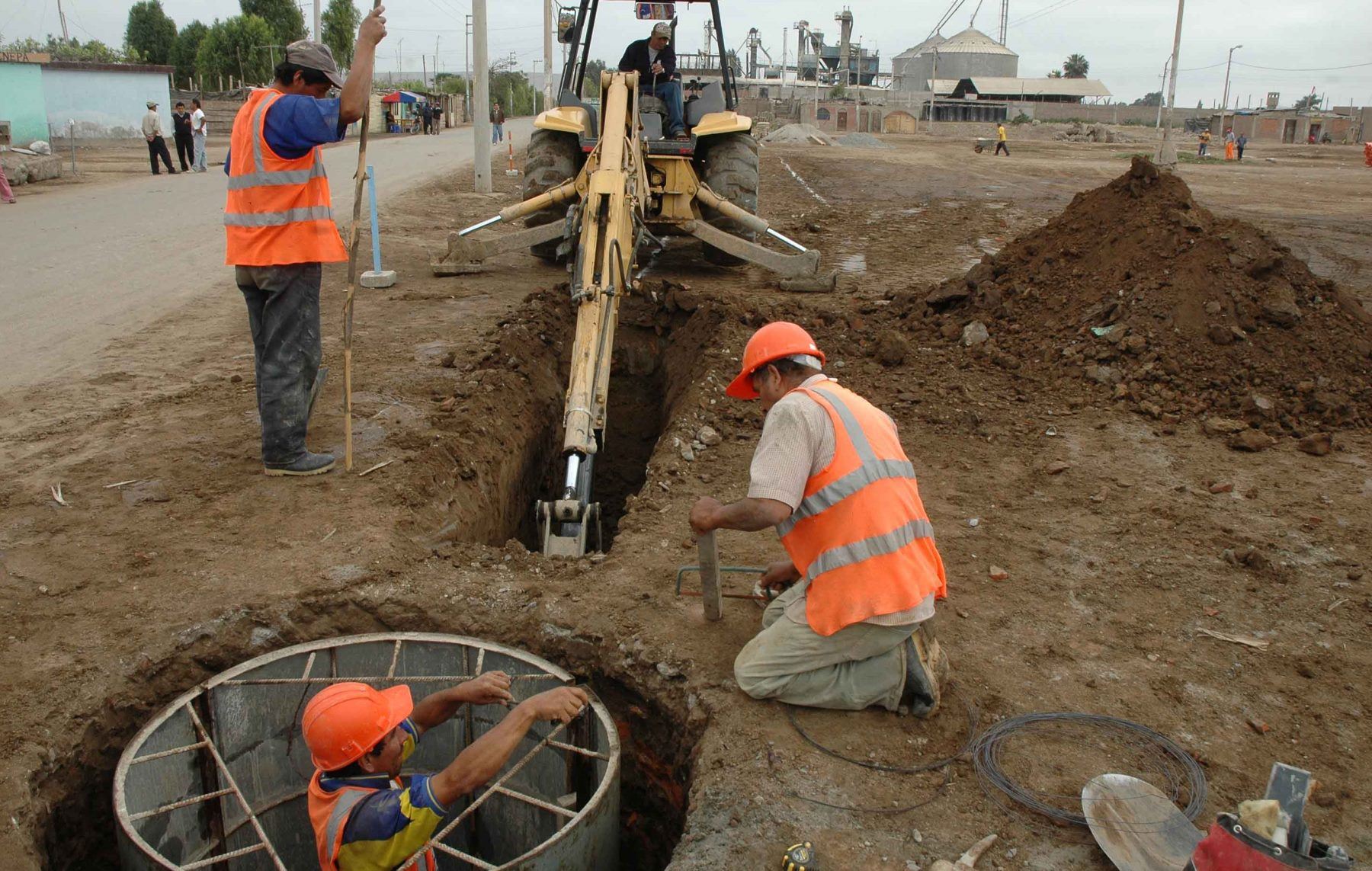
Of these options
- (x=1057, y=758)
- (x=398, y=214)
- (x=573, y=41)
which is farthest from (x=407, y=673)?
(x=398, y=214)

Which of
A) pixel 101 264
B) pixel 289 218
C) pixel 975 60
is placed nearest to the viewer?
pixel 289 218

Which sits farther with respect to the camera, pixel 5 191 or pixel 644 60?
pixel 5 191

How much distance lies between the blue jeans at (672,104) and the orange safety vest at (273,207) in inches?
217

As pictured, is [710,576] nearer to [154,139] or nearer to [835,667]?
[835,667]

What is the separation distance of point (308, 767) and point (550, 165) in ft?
22.5

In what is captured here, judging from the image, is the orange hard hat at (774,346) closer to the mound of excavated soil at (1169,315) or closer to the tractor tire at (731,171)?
the mound of excavated soil at (1169,315)

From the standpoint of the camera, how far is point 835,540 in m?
3.42

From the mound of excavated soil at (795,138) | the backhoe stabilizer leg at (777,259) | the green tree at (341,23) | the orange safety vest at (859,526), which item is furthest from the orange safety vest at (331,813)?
the green tree at (341,23)

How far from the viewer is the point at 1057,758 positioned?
3.33 m

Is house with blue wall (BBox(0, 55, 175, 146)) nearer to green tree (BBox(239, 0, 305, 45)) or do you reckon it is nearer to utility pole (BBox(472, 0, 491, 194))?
utility pole (BBox(472, 0, 491, 194))

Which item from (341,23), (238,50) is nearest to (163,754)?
(238,50)

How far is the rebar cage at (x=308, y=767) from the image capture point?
3449 millimetres

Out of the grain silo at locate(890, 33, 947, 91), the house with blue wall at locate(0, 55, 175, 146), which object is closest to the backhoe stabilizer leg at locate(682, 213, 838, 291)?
the house with blue wall at locate(0, 55, 175, 146)

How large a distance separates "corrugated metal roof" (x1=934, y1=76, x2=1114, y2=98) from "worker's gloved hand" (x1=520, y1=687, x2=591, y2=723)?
252 feet
